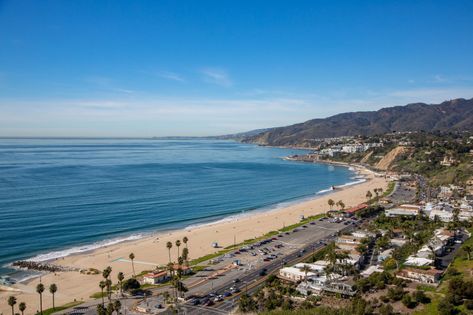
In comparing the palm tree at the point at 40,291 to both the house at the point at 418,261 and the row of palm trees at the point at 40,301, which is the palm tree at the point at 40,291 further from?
the house at the point at 418,261

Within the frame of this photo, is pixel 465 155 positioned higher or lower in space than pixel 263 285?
higher

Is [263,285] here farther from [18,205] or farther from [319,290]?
[18,205]

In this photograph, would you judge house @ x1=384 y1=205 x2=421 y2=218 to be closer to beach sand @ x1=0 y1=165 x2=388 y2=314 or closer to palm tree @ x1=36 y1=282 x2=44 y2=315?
beach sand @ x1=0 y1=165 x2=388 y2=314

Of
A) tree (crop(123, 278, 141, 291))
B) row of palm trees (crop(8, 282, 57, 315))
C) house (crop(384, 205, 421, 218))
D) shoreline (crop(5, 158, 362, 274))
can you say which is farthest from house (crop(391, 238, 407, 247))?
row of palm trees (crop(8, 282, 57, 315))

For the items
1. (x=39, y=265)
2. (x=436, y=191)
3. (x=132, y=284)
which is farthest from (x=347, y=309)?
(x=436, y=191)

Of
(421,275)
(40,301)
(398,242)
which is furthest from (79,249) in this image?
(398,242)
